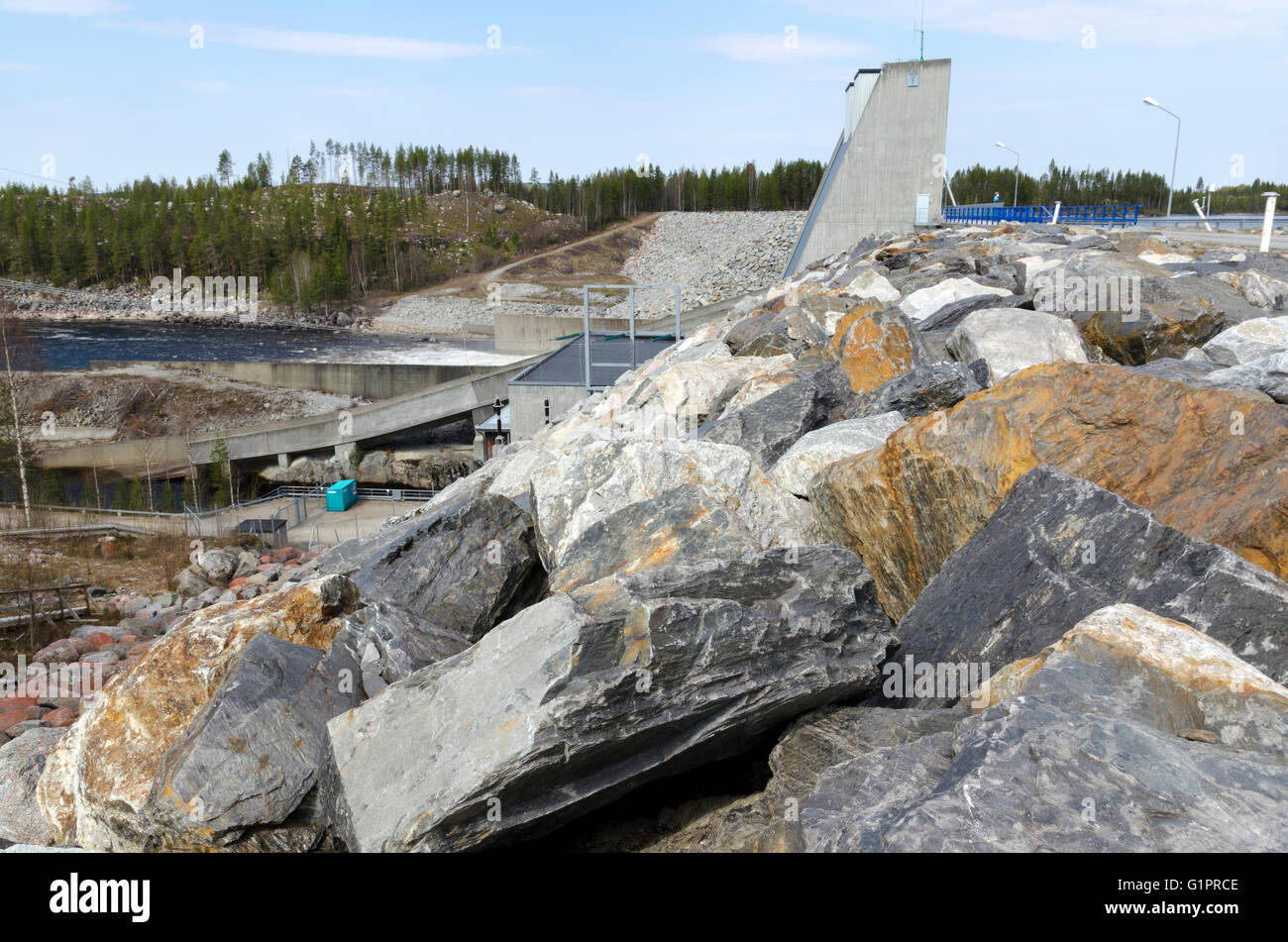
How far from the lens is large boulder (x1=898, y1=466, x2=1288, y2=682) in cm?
351

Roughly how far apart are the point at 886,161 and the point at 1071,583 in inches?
925

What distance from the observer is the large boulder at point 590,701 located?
3.02m

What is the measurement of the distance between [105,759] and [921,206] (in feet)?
82.3

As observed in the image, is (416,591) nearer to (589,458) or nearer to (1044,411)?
(589,458)

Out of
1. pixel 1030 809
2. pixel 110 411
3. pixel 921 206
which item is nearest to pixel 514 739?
pixel 1030 809

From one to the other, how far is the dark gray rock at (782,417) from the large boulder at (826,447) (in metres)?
0.51

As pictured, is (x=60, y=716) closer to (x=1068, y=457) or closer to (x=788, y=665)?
(x=788, y=665)

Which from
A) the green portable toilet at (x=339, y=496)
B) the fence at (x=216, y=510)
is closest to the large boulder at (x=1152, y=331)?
the fence at (x=216, y=510)

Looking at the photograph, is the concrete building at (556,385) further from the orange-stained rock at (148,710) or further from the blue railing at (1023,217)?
the orange-stained rock at (148,710)

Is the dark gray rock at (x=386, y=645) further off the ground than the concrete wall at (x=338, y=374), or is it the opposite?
the dark gray rock at (x=386, y=645)

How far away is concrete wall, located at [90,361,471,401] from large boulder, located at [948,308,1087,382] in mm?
34542

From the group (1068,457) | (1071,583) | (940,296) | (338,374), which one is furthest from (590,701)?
(338,374)

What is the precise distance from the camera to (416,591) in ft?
18.1

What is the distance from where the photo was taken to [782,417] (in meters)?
7.22
